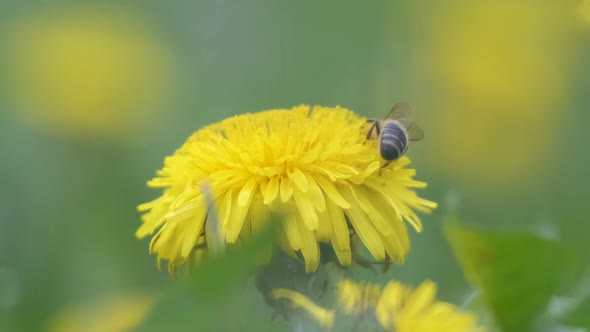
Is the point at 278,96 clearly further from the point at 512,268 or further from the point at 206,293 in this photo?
the point at 206,293

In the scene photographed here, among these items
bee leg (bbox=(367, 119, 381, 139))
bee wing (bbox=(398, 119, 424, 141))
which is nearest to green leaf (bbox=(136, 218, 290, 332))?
bee leg (bbox=(367, 119, 381, 139))

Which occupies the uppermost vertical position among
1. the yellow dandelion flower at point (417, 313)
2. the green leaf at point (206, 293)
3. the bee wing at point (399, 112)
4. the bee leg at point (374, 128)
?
the green leaf at point (206, 293)

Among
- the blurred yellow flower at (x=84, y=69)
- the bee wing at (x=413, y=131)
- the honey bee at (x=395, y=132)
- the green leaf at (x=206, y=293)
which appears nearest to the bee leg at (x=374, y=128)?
the honey bee at (x=395, y=132)

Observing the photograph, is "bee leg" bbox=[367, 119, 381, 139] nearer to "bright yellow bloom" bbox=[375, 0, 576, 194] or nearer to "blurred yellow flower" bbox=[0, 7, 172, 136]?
"bright yellow bloom" bbox=[375, 0, 576, 194]

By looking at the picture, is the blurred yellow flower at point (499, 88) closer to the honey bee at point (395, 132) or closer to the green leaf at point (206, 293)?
the honey bee at point (395, 132)

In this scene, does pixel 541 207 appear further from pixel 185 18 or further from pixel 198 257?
pixel 185 18

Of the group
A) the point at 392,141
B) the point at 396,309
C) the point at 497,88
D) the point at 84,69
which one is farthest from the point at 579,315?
the point at 84,69
